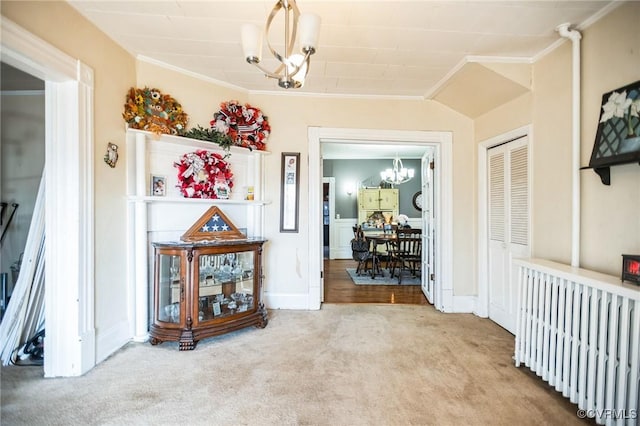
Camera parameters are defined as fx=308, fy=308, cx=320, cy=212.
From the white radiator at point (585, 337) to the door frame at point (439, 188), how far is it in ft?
4.63

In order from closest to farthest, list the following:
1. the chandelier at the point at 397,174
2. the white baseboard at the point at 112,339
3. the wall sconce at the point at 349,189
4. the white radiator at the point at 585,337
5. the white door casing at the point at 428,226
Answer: the white radiator at the point at 585,337 → the white baseboard at the point at 112,339 → the white door casing at the point at 428,226 → the chandelier at the point at 397,174 → the wall sconce at the point at 349,189

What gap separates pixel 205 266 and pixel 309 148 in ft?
6.04

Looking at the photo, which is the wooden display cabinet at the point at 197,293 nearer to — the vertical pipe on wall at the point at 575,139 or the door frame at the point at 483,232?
the door frame at the point at 483,232

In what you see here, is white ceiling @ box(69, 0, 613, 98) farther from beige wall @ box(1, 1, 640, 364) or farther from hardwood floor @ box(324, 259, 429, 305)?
hardwood floor @ box(324, 259, 429, 305)

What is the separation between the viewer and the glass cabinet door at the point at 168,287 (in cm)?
277

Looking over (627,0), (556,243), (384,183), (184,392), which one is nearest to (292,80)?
(184,392)

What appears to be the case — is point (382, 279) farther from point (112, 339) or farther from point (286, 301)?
point (112, 339)

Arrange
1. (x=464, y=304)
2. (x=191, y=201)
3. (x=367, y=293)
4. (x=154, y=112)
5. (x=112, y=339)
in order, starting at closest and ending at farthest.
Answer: (x=112, y=339) → (x=154, y=112) → (x=191, y=201) → (x=464, y=304) → (x=367, y=293)

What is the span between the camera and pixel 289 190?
12.3 ft

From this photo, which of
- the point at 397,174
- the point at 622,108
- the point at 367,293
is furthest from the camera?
the point at 397,174

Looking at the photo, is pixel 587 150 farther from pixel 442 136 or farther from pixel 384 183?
pixel 384 183

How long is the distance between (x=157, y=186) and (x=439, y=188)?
10.4 ft

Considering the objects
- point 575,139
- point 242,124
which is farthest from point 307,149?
point 575,139

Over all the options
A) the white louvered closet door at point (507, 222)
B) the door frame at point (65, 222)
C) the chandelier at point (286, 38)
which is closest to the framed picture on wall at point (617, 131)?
the white louvered closet door at point (507, 222)
